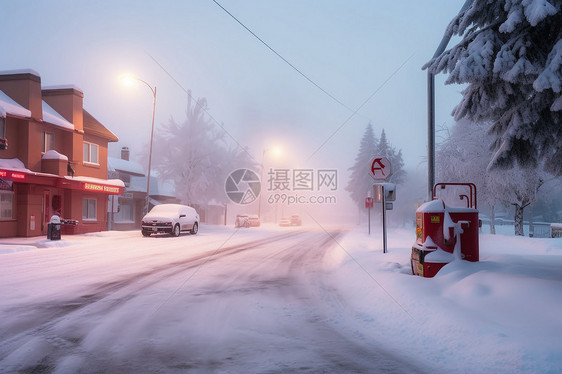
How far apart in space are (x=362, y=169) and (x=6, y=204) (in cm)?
4785

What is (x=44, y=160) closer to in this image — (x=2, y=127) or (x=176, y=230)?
(x=2, y=127)

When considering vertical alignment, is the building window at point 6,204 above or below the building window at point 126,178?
below

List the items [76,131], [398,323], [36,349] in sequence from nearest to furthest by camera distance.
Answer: [36,349] → [398,323] → [76,131]

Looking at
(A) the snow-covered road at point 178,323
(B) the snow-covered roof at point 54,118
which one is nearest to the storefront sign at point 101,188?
(B) the snow-covered roof at point 54,118

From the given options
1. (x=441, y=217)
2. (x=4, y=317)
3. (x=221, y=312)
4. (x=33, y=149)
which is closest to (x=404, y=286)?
(x=441, y=217)

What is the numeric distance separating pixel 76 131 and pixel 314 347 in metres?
24.2

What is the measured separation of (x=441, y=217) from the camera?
321 inches

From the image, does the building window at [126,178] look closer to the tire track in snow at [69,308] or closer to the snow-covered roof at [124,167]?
the snow-covered roof at [124,167]

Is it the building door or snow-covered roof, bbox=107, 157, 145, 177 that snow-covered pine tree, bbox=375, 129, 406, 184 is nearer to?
snow-covered roof, bbox=107, 157, 145, 177

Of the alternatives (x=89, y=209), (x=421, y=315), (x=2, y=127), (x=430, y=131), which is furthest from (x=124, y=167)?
(x=421, y=315)

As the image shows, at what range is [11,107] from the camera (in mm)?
20688

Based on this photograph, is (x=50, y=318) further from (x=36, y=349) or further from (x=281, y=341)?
(x=281, y=341)

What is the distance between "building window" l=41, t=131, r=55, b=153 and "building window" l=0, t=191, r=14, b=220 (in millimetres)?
3070

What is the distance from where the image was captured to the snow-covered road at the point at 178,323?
4.25 metres
